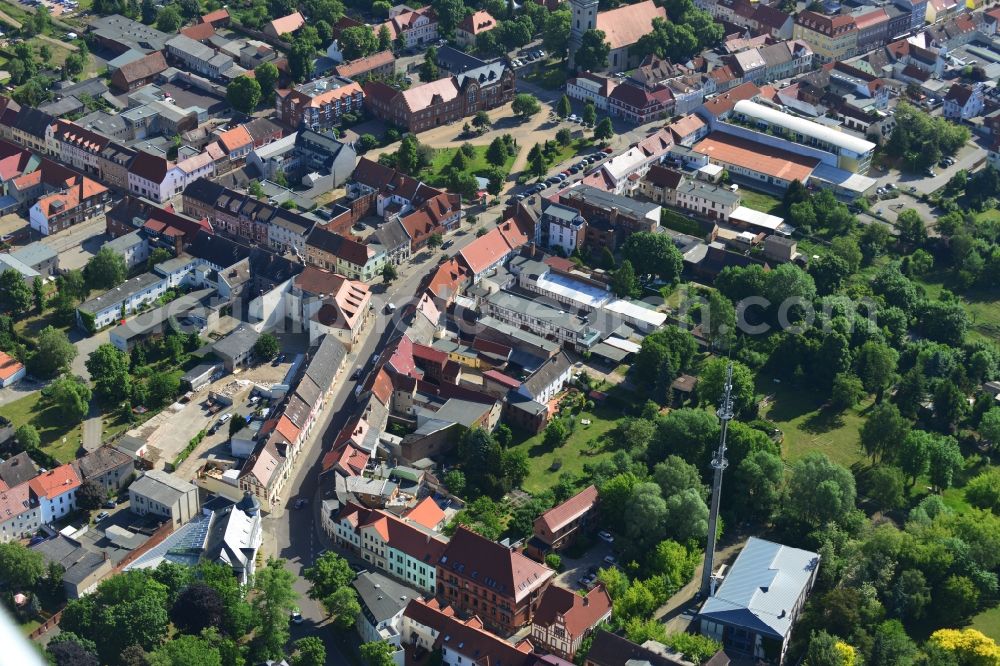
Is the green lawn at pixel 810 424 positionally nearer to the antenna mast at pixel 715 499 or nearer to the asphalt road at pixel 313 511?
the antenna mast at pixel 715 499

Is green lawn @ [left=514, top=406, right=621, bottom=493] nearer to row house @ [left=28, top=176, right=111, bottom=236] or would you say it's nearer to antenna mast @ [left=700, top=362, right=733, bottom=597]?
antenna mast @ [left=700, top=362, right=733, bottom=597]

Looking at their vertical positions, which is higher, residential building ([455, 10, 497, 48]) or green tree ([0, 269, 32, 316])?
residential building ([455, 10, 497, 48])

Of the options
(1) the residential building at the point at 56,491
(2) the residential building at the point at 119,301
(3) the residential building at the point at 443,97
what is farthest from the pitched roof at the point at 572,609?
(3) the residential building at the point at 443,97

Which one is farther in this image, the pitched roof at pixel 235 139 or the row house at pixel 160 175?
the pitched roof at pixel 235 139

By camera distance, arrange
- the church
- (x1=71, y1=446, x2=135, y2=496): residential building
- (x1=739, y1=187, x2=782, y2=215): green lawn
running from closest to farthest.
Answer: (x1=71, y1=446, x2=135, y2=496): residential building
(x1=739, y1=187, x2=782, y2=215): green lawn
the church

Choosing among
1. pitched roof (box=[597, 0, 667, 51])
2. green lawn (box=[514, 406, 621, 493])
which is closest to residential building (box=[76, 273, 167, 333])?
green lawn (box=[514, 406, 621, 493])

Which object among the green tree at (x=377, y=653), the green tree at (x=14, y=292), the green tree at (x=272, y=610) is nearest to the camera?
the green tree at (x=377, y=653)
